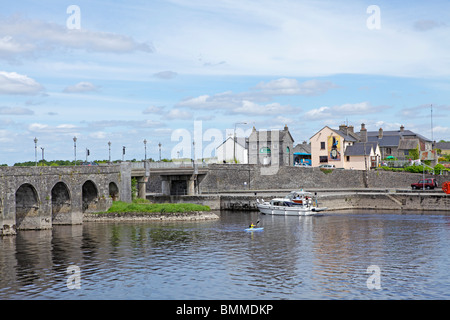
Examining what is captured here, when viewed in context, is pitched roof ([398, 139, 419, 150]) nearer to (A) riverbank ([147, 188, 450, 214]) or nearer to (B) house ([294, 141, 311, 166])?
(B) house ([294, 141, 311, 166])

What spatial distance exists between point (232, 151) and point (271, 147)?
12.3 metres

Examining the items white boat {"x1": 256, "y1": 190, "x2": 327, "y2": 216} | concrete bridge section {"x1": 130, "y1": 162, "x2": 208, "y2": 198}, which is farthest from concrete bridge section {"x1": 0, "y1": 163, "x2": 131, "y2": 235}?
white boat {"x1": 256, "y1": 190, "x2": 327, "y2": 216}

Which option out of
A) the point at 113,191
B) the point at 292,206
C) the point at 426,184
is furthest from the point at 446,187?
the point at 113,191

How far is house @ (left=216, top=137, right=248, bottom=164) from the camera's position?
13412 cm

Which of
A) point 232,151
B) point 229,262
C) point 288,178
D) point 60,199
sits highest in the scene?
point 232,151

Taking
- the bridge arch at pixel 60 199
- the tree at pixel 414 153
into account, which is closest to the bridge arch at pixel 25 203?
the bridge arch at pixel 60 199

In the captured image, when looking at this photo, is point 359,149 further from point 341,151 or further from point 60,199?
point 60,199

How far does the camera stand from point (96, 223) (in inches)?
2874

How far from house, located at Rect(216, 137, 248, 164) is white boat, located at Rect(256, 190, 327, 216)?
4821 centimetres

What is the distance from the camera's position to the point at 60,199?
70188 millimetres
